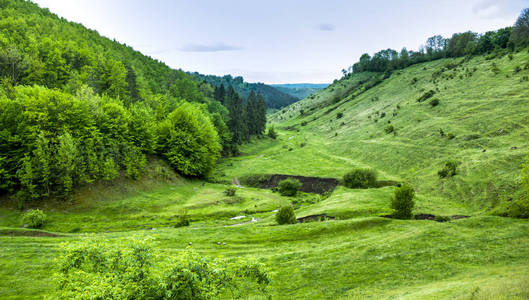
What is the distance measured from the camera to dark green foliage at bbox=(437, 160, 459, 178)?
176 ft

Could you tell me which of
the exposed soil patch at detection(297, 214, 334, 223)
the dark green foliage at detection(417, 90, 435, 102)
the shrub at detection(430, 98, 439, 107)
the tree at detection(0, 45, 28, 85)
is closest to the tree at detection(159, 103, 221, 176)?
the tree at detection(0, 45, 28, 85)

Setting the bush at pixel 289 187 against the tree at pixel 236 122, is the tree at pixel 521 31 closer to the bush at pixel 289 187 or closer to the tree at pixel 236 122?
the bush at pixel 289 187

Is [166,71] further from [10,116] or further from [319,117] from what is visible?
[10,116]

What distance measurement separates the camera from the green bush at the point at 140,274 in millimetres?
12288

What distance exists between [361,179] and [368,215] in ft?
72.3

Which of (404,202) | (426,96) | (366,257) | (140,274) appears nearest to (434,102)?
(426,96)

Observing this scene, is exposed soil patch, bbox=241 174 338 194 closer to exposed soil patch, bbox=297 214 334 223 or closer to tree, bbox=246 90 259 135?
exposed soil patch, bbox=297 214 334 223

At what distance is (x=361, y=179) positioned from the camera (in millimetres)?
64188

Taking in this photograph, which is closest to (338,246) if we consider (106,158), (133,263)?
(133,263)

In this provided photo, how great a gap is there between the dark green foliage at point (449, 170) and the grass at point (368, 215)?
168cm

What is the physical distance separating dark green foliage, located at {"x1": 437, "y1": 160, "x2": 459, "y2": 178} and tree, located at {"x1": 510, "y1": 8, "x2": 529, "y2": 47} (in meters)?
94.8

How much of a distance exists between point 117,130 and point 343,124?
333 feet

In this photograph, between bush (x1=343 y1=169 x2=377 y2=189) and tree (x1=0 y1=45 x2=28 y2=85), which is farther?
tree (x1=0 y1=45 x2=28 y2=85)

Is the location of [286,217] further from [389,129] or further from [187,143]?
[389,129]
